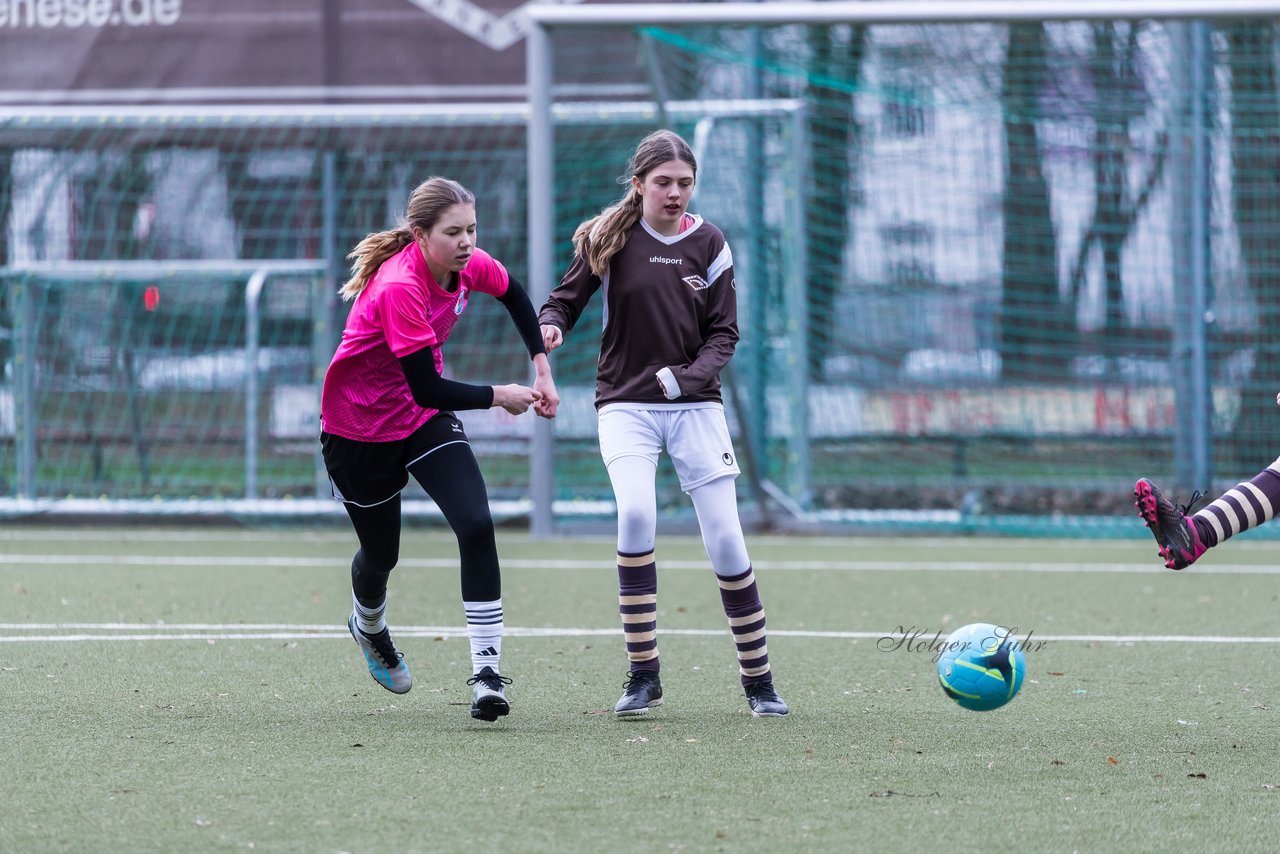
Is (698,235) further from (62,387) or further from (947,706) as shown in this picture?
(62,387)

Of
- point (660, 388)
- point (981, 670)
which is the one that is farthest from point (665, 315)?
point (981, 670)

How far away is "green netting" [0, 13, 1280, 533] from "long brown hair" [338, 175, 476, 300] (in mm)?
6544

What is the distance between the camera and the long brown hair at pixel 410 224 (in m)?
4.70

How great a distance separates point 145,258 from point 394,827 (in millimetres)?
9743

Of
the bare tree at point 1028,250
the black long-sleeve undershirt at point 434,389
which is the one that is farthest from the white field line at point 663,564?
the black long-sleeve undershirt at point 434,389

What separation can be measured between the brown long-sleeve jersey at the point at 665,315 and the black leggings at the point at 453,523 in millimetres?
508

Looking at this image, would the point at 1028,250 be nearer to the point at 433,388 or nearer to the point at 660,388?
the point at 660,388

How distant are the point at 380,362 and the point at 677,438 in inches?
35.7

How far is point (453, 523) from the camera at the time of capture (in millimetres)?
4824

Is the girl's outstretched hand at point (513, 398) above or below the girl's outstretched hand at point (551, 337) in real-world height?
below

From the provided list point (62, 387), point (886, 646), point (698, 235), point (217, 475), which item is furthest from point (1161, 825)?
point (62, 387)

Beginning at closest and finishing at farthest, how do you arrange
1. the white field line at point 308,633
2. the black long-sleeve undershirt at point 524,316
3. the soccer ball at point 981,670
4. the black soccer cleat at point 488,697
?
the soccer ball at point 981,670
the black soccer cleat at point 488,697
the black long-sleeve undershirt at point 524,316
the white field line at point 308,633

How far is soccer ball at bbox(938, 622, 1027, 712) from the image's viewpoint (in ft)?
14.7

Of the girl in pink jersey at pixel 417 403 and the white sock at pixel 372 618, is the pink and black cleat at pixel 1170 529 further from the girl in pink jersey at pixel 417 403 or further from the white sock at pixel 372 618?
the white sock at pixel 372 618
